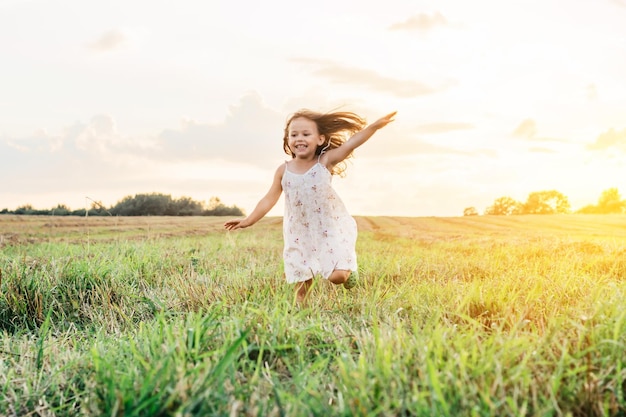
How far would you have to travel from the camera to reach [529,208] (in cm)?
4838

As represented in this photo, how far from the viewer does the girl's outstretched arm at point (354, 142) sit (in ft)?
→ 15.4

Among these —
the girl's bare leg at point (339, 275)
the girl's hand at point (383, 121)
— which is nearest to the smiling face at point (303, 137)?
the girl's hand at point (383, 121)

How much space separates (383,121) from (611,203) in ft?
157

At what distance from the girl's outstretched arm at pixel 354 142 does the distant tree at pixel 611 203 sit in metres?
43.5

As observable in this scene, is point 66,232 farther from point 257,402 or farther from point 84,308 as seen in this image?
point 257,402

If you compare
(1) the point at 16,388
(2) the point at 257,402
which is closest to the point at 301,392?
(2) the point at 257,402

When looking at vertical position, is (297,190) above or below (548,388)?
above

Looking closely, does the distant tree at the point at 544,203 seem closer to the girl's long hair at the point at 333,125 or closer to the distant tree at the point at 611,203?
the distant tree at the point at 611,203

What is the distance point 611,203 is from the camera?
45938 millimetres

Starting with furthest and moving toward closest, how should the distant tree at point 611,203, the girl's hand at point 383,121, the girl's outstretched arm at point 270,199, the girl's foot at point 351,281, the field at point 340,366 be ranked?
the distant tree at point 611,203 < the girl's outstretched arm at point 270,199 < the girl's foot at point 351,281 < the girl's hand at point 383,121 < the field at point 340,366

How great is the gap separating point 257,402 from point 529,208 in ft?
164

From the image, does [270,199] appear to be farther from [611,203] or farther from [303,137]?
[611,203]

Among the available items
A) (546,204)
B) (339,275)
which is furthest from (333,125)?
(546,204)

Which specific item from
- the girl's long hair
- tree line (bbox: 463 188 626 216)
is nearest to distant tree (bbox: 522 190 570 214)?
tree line (bbox: 463 188 626 216)
